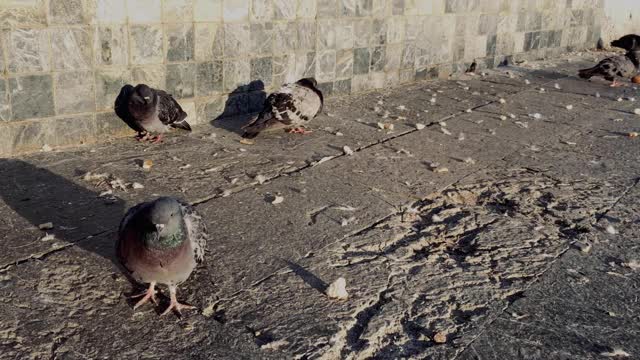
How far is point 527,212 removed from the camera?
162 inches

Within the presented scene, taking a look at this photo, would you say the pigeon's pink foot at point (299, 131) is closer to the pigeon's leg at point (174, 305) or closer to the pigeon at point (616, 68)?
the pigeon's leg at point (174, 305)

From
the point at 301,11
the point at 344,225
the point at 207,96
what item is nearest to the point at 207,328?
the point at 344,225

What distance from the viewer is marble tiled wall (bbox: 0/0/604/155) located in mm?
5039

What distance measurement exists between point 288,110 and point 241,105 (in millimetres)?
1096

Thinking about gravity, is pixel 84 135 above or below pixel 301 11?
below

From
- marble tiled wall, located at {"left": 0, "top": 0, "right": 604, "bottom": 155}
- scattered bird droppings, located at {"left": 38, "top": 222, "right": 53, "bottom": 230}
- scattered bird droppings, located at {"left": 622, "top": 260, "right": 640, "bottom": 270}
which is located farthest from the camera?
marble tiled wall, located at {"left": 0, "top": 0, "right": 604, "bottom": 155}

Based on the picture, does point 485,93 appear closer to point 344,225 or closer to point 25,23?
point 344,225

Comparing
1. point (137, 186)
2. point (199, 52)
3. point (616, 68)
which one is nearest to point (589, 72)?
point (616, 68)

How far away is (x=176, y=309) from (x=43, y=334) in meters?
0.61

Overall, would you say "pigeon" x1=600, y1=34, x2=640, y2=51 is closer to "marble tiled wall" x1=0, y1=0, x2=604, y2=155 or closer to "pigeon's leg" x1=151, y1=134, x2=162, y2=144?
"marble tiled wall" x1=0, y1=0, x2=604, y2=155

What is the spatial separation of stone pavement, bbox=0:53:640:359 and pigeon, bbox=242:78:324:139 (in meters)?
Result: 0.18

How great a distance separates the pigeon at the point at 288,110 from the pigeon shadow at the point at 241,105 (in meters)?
0.42

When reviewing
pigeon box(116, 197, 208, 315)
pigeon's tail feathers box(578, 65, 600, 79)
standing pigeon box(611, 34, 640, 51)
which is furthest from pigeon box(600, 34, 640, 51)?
pigeon box(116, 197, 208, 315)

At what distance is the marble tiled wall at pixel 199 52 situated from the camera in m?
5.04
